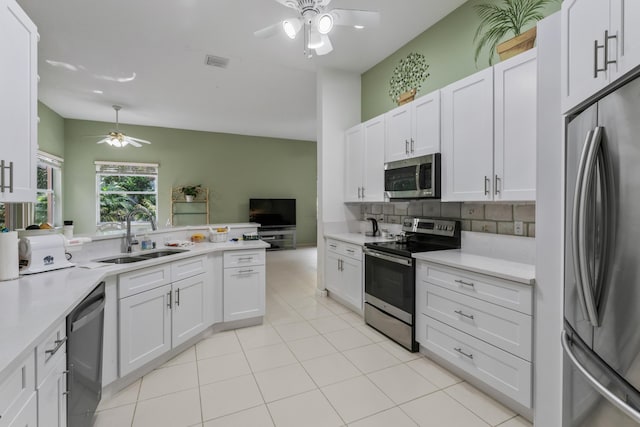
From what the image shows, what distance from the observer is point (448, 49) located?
2.96 meters

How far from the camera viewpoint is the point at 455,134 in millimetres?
2523

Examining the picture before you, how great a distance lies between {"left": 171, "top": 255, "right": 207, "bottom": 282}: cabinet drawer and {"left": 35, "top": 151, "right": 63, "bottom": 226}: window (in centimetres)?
458

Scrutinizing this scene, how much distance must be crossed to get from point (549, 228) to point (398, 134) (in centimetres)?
189

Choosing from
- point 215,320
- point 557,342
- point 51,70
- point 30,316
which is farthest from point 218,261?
point 51,70

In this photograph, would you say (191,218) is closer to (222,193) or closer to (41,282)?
(222,193)

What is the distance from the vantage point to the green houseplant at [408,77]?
3232mm

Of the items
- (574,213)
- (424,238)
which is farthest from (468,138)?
(574,213)

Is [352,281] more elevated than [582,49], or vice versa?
[582,49]

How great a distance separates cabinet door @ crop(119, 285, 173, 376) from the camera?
2.07m

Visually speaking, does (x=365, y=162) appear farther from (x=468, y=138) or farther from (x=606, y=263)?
(x=606, y=263)

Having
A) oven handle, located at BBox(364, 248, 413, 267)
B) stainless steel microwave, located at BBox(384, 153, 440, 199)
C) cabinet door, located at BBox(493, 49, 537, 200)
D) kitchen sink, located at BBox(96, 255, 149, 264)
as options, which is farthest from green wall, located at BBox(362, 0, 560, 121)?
kitchen sink, located at BBox(96, 255, 149, 264)

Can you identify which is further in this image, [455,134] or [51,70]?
[51,70]

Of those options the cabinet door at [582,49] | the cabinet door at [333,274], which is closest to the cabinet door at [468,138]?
the cabinet door at [582,49]

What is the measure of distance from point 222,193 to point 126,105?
2881 millimetres
